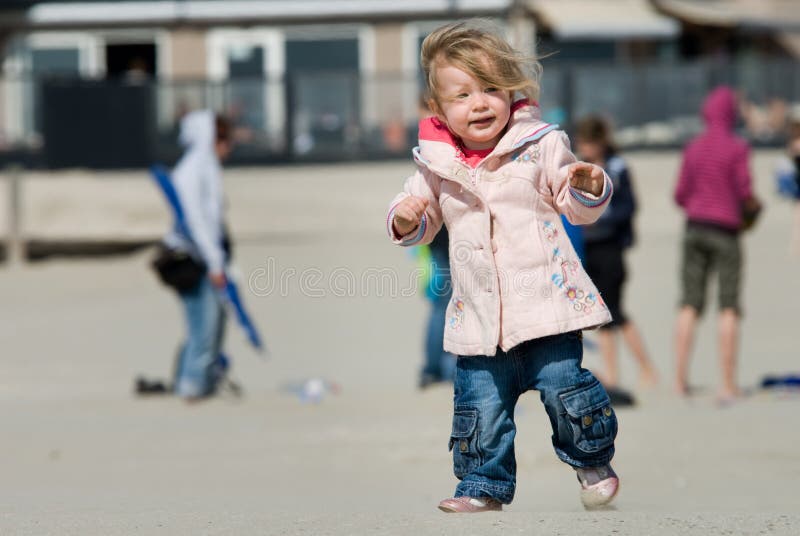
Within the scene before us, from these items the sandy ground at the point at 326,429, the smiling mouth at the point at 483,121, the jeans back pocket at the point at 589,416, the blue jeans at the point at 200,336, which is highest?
the smiling mouth at the point at 483,121

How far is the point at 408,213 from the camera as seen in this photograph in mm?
4645

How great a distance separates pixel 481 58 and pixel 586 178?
0.51 meters

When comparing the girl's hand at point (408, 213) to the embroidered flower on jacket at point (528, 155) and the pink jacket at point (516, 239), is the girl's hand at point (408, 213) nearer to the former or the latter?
the pink jacket at point (516, 239)

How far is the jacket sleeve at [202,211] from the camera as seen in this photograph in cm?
920


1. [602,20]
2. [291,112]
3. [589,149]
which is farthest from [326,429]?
[602,20]

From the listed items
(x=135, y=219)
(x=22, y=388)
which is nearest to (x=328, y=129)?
(x=135, y=219)

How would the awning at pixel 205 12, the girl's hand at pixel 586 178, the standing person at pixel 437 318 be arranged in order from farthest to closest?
the awning at pixel 205 12, the standing person at pixel 437 318, the girl's hand at pixel 586 178

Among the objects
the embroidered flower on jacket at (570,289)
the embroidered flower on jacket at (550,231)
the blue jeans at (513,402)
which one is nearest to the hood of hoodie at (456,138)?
the embroidered flower on jacket at (550,231)

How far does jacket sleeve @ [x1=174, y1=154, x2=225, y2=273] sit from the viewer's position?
9.20m

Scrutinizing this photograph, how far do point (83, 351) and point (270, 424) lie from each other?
4170 mm

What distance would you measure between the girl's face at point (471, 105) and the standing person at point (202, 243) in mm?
4682

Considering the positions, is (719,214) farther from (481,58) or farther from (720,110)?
(481,58)

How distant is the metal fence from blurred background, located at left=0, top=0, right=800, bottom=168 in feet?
0.07

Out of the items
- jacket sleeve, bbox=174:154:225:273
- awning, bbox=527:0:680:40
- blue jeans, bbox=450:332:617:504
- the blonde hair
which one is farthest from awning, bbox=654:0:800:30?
blue jeans, bbox=450:332:617:504
